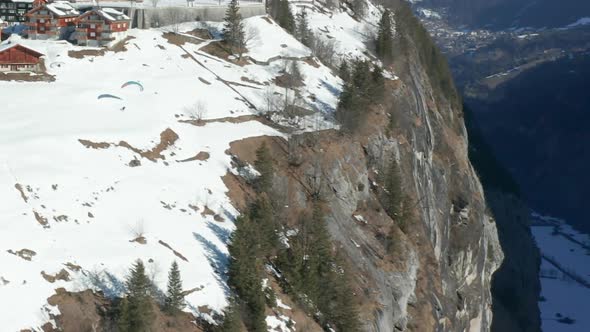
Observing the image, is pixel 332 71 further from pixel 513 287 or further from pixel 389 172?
pixel 513 287

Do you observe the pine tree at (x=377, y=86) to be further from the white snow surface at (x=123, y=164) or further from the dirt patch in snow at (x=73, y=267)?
the dirt patch in snow at (x=73, y=267)

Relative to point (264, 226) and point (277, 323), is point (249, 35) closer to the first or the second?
point (264, 226)

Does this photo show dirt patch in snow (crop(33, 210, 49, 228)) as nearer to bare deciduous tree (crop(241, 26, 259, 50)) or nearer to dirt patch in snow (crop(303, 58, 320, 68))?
bare deciduous tree (crop(241, 26, 259, 50))

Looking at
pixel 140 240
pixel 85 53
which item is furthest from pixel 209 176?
pixel 85 53

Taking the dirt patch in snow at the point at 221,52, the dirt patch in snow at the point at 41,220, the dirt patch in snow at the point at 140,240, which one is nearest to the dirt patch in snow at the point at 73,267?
the dirt patch in snow at the point at 41,220

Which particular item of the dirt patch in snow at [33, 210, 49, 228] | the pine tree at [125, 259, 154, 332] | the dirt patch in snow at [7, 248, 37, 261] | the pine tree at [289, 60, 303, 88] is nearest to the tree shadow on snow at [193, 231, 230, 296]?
the pine tree at [125, 259, 154, 332]

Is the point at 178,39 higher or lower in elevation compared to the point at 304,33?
higher
